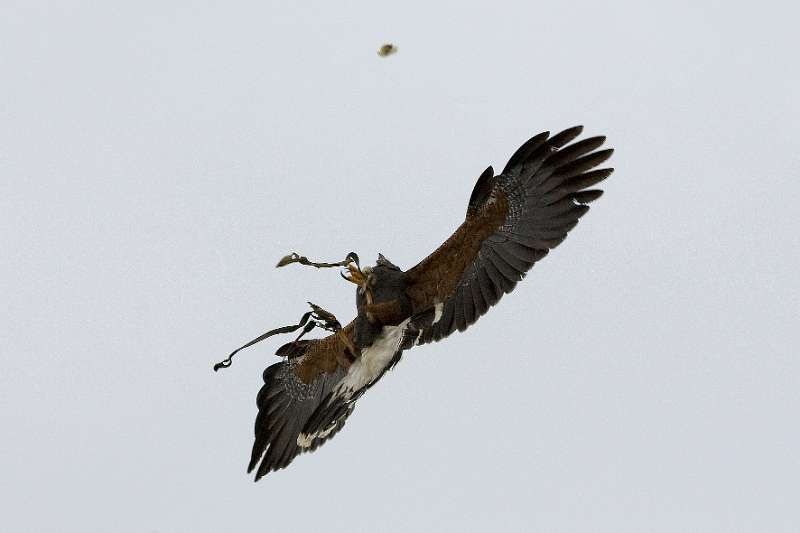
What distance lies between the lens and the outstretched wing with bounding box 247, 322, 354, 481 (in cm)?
1725

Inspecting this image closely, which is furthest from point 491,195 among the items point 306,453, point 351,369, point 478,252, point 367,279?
point 306,453

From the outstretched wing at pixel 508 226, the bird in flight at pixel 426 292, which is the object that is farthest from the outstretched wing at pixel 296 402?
the outstretched wing at pixel 508 226

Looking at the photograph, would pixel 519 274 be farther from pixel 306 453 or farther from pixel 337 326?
pixel 306 453

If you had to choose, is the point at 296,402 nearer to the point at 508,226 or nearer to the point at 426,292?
the point at 426,292

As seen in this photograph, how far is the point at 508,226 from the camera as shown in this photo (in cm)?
1525

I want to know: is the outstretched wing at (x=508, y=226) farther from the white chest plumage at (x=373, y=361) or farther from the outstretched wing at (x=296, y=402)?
the outstretched wing at (x=296, y=402)

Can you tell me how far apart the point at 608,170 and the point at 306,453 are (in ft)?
17.5

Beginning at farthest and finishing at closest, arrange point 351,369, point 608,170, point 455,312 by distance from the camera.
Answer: point 351,369 → point 455,312 → point 608,170

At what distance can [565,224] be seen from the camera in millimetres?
14820

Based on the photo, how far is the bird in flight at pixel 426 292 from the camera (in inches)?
587

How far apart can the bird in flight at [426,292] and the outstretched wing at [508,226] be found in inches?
0.4

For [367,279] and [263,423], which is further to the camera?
[263,423]

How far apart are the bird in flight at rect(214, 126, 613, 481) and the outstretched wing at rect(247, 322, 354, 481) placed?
0.04 feet

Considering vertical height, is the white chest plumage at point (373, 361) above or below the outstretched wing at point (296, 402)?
below
